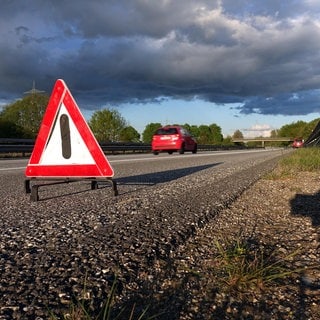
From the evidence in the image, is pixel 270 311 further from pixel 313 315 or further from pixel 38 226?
pixel 38 226

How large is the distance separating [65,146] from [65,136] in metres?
0.10

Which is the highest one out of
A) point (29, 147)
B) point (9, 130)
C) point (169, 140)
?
point (9, 130)

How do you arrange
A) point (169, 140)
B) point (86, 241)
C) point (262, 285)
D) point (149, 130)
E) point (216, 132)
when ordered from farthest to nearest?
point (216, 132)
point (149, 130)
point (169, 140)
point (86, 241)
point (262, 285)

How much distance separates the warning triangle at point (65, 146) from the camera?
3.91 m

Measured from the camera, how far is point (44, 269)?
70.1 inches

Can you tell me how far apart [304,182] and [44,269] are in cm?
504

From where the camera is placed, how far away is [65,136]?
395 centimetres

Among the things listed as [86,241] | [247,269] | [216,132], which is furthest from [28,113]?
[216,132]

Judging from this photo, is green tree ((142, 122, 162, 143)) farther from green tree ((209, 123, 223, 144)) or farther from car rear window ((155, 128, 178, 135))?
car rear window ((155, 128, 178, 135))

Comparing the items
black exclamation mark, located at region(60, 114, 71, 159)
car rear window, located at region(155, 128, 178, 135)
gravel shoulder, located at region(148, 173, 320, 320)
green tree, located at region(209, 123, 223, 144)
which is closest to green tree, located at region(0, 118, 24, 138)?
car rear window, located at region(155, 128, 178, 135)

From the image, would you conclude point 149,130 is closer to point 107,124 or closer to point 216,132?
point 216,132

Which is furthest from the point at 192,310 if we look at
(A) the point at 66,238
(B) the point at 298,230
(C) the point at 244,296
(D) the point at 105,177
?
(D) the point at 105,177

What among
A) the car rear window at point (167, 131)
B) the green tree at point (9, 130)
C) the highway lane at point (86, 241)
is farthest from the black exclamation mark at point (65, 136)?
the green tree at point (9, 130)

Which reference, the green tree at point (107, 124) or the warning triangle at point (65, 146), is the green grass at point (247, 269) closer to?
the warning triangle at point (65, 146)
